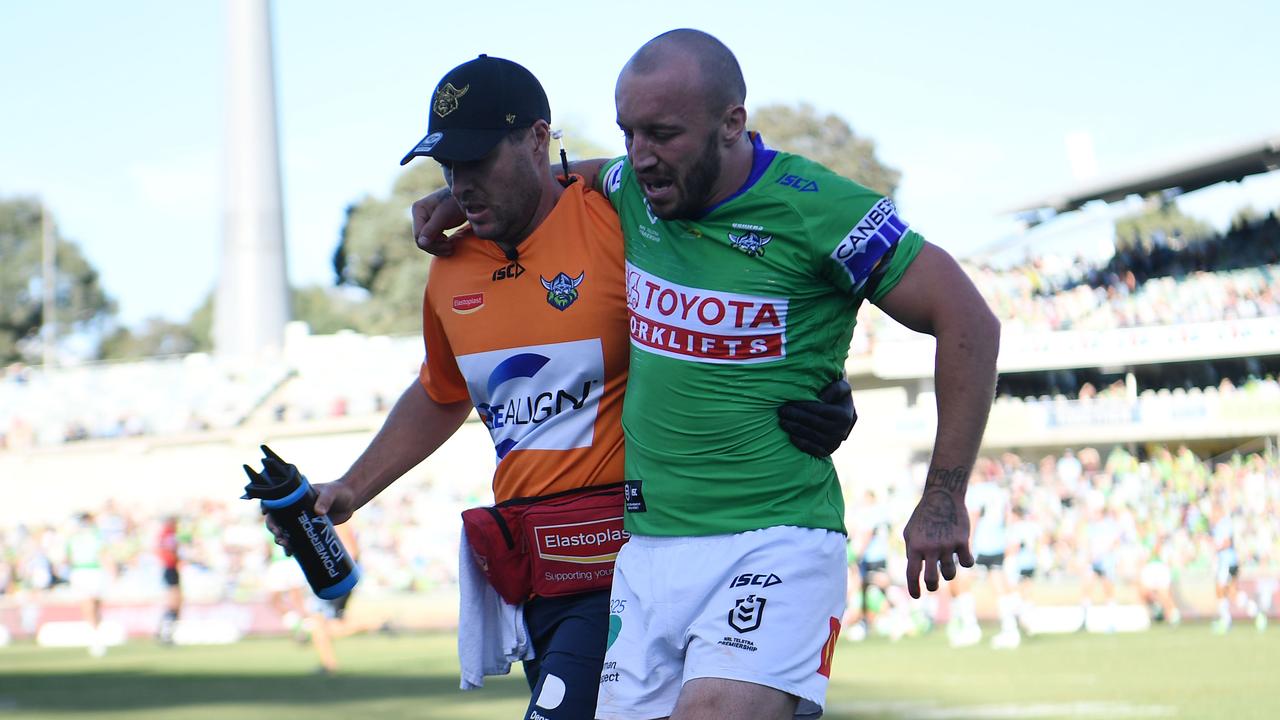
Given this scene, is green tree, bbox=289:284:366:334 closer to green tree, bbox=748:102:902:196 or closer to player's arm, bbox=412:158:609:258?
green tree, bbox=748:102:902:196

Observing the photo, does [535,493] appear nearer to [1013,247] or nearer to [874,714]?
[874,714]

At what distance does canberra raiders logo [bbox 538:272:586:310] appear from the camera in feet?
14.5

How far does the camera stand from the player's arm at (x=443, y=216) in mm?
4711

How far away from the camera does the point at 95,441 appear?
41.8m

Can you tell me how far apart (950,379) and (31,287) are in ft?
258

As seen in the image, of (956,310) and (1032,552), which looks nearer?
(956,310)

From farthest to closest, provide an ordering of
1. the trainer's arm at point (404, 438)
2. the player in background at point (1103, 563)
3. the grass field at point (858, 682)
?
the player in background at point (1103, 563) < the grass field at point (858, 682) < the trainer's arm at point (404, 438)

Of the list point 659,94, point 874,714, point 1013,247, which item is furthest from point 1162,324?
point 659,94

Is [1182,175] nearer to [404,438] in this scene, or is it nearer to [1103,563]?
[1103,563]

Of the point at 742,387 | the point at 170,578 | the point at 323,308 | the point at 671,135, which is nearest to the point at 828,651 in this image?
the point at 742,387

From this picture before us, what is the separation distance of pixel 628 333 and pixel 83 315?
263 feet

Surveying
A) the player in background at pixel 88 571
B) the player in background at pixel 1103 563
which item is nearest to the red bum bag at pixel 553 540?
the player in background at pixel 1103 563

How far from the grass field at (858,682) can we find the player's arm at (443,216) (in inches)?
294

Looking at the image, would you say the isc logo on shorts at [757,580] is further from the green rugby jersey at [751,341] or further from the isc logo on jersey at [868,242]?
the isc logo on jersey at [868,242]
